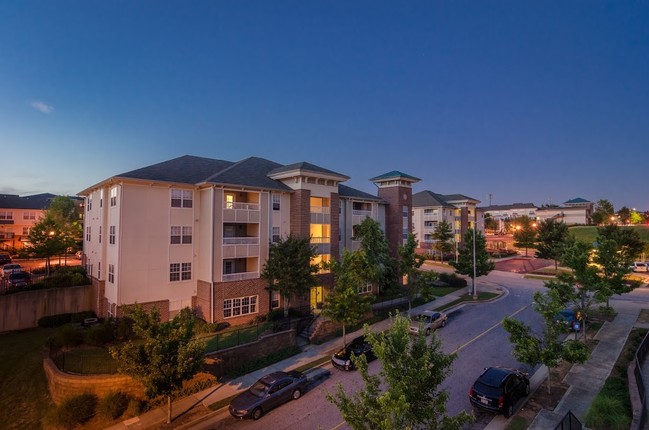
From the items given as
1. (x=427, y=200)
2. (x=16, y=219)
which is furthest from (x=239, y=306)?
(x=16, y=219)

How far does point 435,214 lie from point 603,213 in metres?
69.1

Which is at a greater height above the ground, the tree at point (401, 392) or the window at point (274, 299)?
the tree at point (401, 392)

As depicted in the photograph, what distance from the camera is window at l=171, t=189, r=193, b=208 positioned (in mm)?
28000

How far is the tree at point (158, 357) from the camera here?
15.6 meters

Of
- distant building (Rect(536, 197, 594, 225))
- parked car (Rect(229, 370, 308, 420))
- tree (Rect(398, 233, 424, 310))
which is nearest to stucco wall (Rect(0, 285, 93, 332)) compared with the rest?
parked car (Rect(229, 370, 308, 420))

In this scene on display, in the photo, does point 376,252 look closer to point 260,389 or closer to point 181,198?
point 260,389

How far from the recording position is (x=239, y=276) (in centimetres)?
2861

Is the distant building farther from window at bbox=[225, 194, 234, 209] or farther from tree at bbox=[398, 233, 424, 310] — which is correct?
window at bbox=[225, 194, 234, 209]

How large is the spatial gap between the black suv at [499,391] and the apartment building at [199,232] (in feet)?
58.3

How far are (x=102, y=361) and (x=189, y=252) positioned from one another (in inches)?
406

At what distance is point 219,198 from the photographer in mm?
28016

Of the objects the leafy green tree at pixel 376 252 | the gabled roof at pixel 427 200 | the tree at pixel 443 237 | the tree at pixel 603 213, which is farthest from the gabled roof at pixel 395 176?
the tree at pixel 603 213

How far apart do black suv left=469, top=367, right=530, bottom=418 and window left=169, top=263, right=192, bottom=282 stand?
72.8 feet

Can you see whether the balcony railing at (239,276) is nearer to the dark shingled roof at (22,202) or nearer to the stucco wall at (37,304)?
the stucco wall at (37,304)
